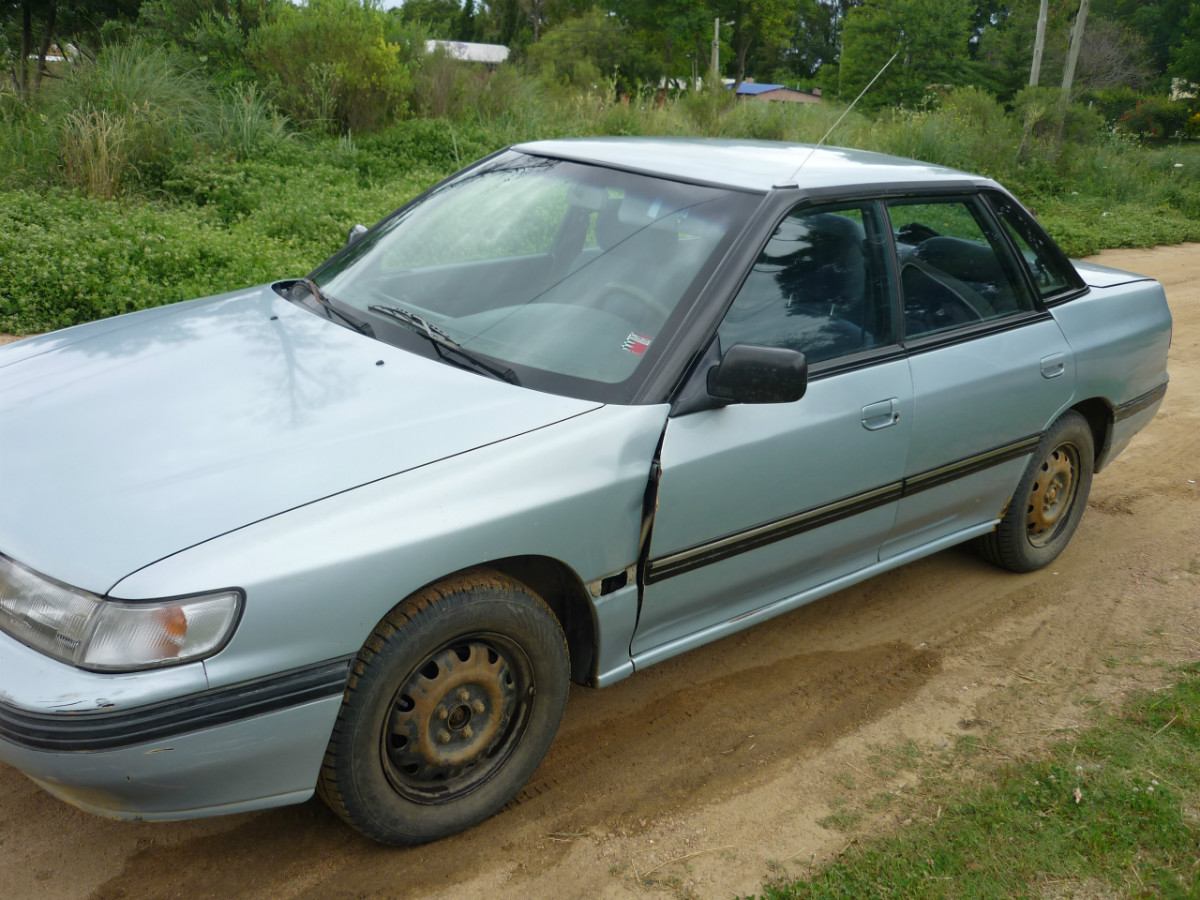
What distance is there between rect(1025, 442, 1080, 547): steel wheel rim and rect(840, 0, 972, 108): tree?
172 feet

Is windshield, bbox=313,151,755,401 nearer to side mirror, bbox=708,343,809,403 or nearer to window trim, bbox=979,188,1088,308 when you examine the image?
side mirror, bbox=708,343,809,403

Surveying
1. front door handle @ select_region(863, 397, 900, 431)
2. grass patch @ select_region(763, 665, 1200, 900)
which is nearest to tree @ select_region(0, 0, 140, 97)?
front door handle @ select_region(863, 397, 900, 431)

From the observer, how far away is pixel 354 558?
96.7 inches

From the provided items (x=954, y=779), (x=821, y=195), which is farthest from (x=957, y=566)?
(x=821, y=195)

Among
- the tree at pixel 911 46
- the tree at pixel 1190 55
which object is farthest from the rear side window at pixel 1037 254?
the tree at pixel 1190 55

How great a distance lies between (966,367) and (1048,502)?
113 centimetres

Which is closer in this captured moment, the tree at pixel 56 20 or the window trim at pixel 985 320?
the window trim at pixel 985 320

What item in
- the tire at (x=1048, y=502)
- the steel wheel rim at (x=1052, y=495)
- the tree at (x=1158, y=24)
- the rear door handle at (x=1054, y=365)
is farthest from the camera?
the tree at (x=1158, y=24)

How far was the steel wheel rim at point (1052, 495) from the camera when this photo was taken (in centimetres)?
464

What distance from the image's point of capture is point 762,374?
2.99 metres

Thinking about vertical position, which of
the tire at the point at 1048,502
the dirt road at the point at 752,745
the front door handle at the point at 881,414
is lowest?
the dirt road at the point at 752,745

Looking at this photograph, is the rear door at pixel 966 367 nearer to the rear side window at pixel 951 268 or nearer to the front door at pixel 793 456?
the rear side window at pixel 951 268

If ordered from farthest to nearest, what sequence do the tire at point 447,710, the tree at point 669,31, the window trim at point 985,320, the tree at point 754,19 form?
the tree at point 754,19 < the tree at point 669,31 < the window trim at point 985,320 < the tire at point 447,710

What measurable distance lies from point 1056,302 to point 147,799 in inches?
145
